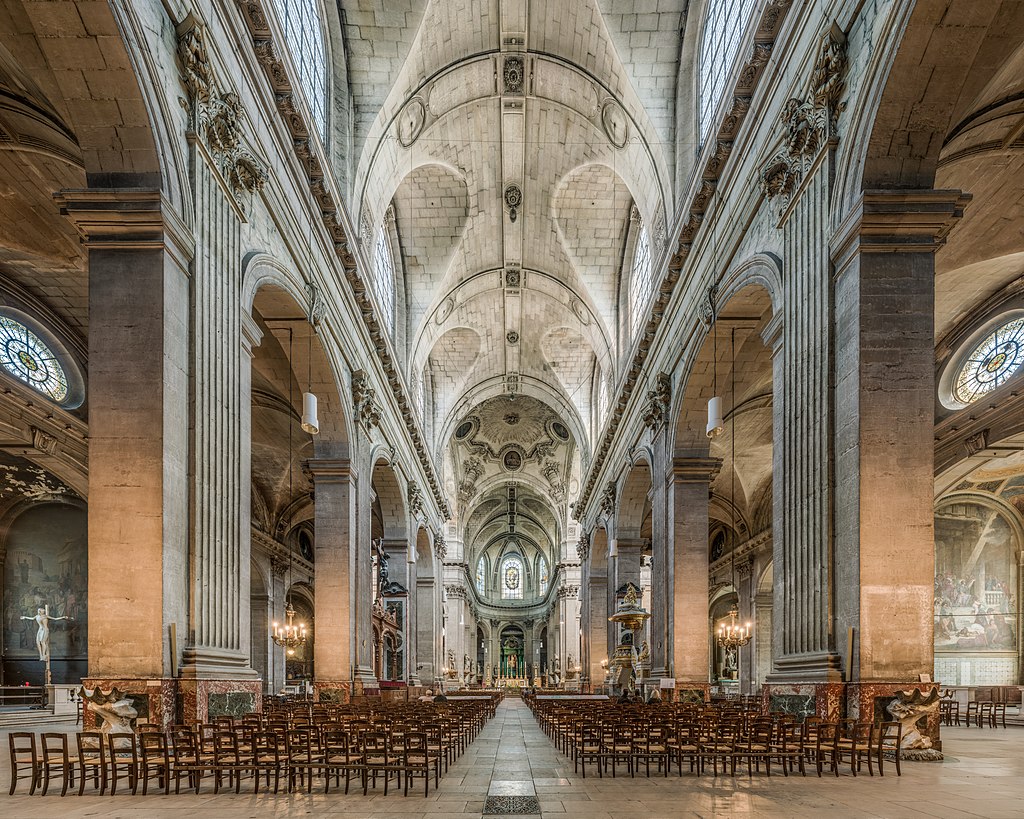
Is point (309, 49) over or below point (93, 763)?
over

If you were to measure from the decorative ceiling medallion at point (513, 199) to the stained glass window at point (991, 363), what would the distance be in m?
15.2

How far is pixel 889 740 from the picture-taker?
974cm

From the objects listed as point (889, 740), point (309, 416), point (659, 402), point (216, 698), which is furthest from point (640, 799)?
point (659, 402)

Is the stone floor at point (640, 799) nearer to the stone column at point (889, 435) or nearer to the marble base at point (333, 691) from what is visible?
the stone column at point (889, 435)

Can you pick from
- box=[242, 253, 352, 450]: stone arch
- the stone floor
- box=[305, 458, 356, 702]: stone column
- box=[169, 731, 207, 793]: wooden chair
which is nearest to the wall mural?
box=[305, 458, 356, 702]: stone column

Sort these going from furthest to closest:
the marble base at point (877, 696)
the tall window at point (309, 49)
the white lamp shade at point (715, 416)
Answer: the tall window at point (309, 49)
the white lamp shade at point (715, 416)
the marble base at point (877, 696)

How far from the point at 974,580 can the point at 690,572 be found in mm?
14149

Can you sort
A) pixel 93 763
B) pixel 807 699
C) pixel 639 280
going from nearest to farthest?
1. pixel 93 763
2. pixel 807 699
3. pixel 639 280

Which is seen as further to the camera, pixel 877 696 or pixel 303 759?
pixel 877 696

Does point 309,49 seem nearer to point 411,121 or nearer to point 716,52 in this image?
point 411,121

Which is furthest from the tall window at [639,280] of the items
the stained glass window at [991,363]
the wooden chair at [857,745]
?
the wooden chair at [857,745]

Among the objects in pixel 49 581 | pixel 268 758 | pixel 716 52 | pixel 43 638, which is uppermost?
pixel 716 52

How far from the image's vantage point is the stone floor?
7.31 metres

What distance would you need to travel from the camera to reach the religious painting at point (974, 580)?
92.7 ft
